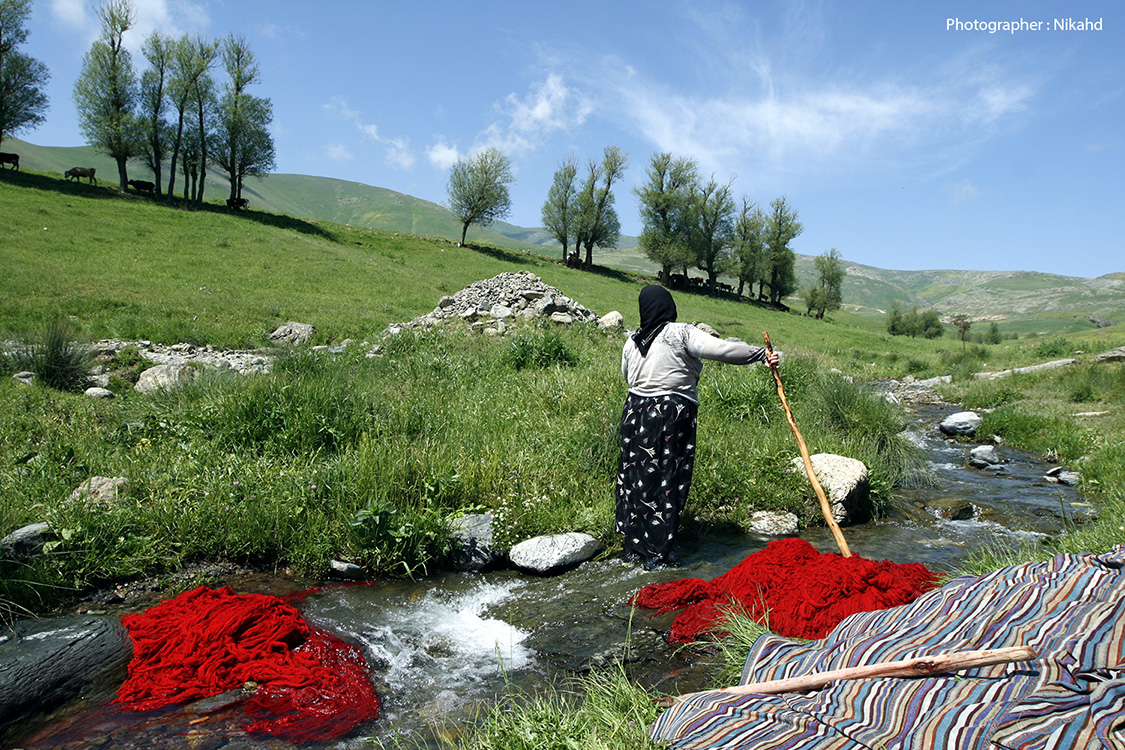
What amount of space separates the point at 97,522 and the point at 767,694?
212 inches

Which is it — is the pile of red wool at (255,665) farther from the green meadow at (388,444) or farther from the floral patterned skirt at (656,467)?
the floral patterned skirt at (656,467)

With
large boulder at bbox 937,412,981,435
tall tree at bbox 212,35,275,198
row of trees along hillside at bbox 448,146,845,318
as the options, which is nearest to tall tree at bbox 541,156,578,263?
row of trees along hillside at bbox 448,146,845,318

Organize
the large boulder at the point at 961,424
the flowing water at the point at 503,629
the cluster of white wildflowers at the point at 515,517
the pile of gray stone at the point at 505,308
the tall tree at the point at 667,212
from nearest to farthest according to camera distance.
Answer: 1. the flowing water at the point at 503,629
2. the cluster of white wildflowers at the point at 515,517
3. the large boulder at the point at 961,424
4. the pile of gray stone at the point at 505,308
5. the tall tree at the point at 667,212

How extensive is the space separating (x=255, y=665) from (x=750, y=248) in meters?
68.3

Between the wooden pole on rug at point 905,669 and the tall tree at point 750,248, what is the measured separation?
64.2 m

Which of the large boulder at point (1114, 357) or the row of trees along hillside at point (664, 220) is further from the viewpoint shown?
the row of trees along hillside at point (664, 220)

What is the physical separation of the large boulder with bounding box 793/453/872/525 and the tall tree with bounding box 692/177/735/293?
5590cm

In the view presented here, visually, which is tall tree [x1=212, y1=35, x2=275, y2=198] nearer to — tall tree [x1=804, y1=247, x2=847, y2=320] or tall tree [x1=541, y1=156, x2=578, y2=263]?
tall tree [x1=541, y1=156, x2=578, y2=263]

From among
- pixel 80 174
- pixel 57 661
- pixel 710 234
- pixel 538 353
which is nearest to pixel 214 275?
pixel 538 353

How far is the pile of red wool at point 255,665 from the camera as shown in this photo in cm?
362

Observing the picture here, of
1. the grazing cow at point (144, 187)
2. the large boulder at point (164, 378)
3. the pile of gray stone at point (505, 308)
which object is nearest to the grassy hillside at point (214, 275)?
the pile of gray stone at point (505, 308)

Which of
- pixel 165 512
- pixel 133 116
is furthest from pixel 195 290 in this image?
pixel 133 116

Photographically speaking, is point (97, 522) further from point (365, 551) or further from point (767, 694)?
point (767, 694)

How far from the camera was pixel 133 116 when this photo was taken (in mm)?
42625
